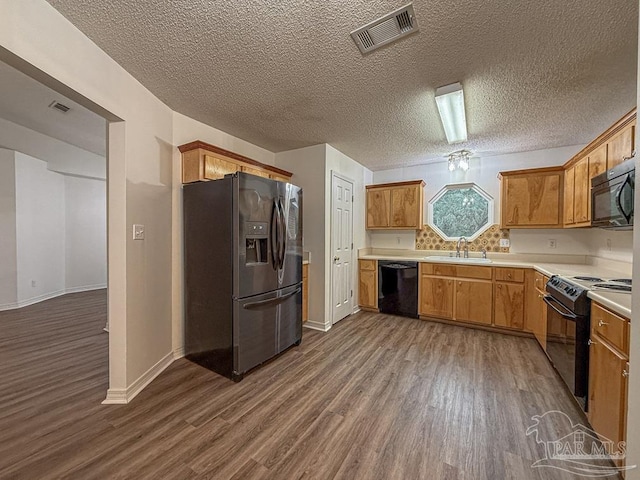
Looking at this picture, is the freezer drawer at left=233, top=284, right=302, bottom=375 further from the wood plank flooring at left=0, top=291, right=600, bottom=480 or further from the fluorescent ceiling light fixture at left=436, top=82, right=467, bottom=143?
the fluorescent ceiling light fixture at left=436, top=82, right=467, bottom=143

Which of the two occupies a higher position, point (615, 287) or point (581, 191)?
point (581, 191)

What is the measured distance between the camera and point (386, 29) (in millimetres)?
1525

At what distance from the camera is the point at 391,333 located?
336cm

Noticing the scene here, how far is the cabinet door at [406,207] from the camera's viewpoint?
4227 mm

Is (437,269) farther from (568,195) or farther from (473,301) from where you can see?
(568,195)

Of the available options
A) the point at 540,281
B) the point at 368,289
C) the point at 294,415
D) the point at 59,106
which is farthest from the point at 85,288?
the point at 540,281

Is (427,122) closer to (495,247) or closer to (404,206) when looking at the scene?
(404,206)

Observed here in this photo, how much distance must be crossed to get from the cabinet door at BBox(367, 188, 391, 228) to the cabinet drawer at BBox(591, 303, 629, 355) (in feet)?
9.79

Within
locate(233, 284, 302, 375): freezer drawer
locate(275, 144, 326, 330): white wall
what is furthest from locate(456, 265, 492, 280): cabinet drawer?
locate(233, 284, 302, 375): freezer drawer

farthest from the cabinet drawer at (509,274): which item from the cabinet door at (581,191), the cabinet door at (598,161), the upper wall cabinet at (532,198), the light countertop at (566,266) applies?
the cabinet door at (598,161)

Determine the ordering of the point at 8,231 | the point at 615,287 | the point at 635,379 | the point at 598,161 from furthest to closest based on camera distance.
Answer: the point at 8,231
the point at 598,161
the point at 615,287
the point at 635,379

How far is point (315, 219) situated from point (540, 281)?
2679 mm

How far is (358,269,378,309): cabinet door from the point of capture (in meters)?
4.23

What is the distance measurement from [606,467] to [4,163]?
756cm
